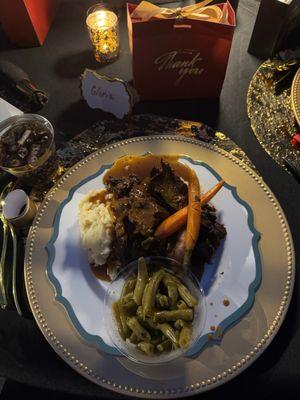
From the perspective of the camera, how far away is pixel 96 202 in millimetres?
1780

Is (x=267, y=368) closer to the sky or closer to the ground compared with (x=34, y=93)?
closer to the ground

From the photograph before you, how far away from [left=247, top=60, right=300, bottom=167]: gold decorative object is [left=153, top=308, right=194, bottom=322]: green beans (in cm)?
99

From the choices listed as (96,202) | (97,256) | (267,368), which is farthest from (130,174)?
(267,368)

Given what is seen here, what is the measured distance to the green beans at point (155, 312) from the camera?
1.32 metres

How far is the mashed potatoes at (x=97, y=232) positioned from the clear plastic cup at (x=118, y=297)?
0.57ft

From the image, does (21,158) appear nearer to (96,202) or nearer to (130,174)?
(96,202)

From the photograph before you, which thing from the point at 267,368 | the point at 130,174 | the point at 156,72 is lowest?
the point at 267,368

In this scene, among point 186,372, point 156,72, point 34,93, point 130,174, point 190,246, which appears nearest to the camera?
point 186,372

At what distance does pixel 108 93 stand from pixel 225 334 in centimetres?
133

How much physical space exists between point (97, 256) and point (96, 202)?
294 mm

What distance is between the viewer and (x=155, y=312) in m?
1.38

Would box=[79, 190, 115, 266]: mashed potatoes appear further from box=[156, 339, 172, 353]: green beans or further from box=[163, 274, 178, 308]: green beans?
box=[156, 339, 172, 353]: green beans

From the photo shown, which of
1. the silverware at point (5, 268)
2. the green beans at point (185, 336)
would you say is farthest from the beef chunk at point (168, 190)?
the silverware at point (5, 268)

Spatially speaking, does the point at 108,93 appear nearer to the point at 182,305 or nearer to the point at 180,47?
the point at 180,47
